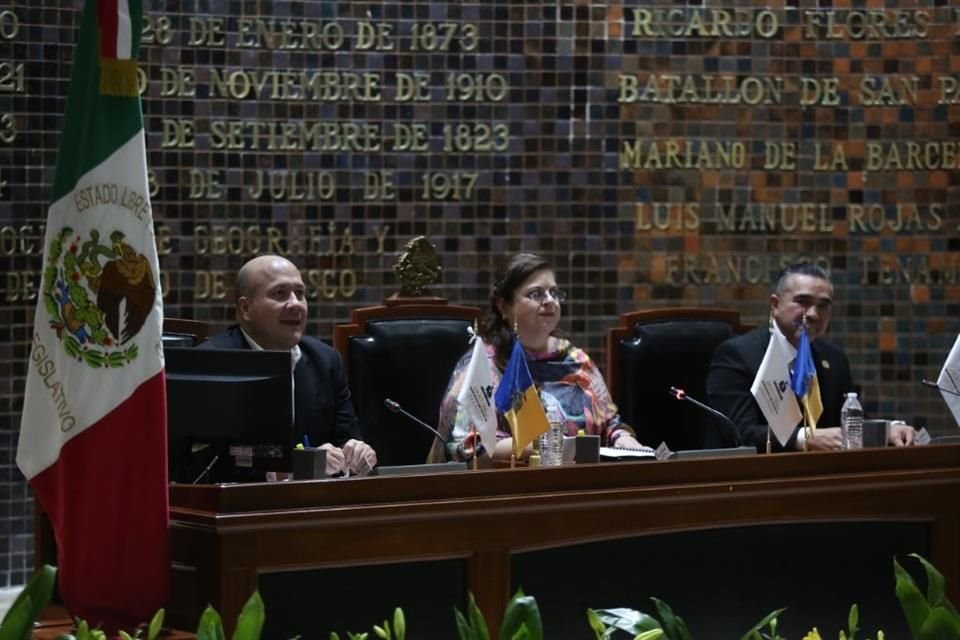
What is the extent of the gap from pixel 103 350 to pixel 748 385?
265 centimetres

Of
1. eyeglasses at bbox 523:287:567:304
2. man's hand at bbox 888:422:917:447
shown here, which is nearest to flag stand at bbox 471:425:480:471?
eyeglasses at bbox 523:287:567:304

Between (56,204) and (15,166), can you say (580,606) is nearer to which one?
(56,204)

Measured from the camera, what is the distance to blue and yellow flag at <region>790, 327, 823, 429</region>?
4.95 m

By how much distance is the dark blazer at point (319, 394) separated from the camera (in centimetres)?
475

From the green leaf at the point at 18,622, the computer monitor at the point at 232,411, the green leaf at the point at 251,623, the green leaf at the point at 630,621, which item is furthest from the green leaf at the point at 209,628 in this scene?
the computer monitor at the point at 232,411

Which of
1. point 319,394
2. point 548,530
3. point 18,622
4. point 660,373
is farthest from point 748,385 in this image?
point 18,622

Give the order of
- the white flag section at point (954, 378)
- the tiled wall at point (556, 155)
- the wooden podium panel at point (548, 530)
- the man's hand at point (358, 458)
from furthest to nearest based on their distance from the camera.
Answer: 1. the tiled wall at point (556, 155)
2. the white flag section at point (954, 378)
3. the man's hand at point (358, 458)
4. the wooden podium panel at point (548, 530)

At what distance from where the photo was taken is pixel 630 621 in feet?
4.89

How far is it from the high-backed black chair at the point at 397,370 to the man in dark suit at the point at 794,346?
875mm

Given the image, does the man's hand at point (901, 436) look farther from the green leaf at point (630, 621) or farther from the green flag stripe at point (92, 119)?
the green leaf at point (630, 621)

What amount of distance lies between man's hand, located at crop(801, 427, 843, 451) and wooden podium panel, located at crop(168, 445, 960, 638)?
0.27 meters

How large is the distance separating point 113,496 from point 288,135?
3321 mm

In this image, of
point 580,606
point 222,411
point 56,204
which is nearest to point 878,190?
point 580,606

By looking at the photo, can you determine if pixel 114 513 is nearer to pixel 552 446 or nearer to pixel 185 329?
pixel 552 446
